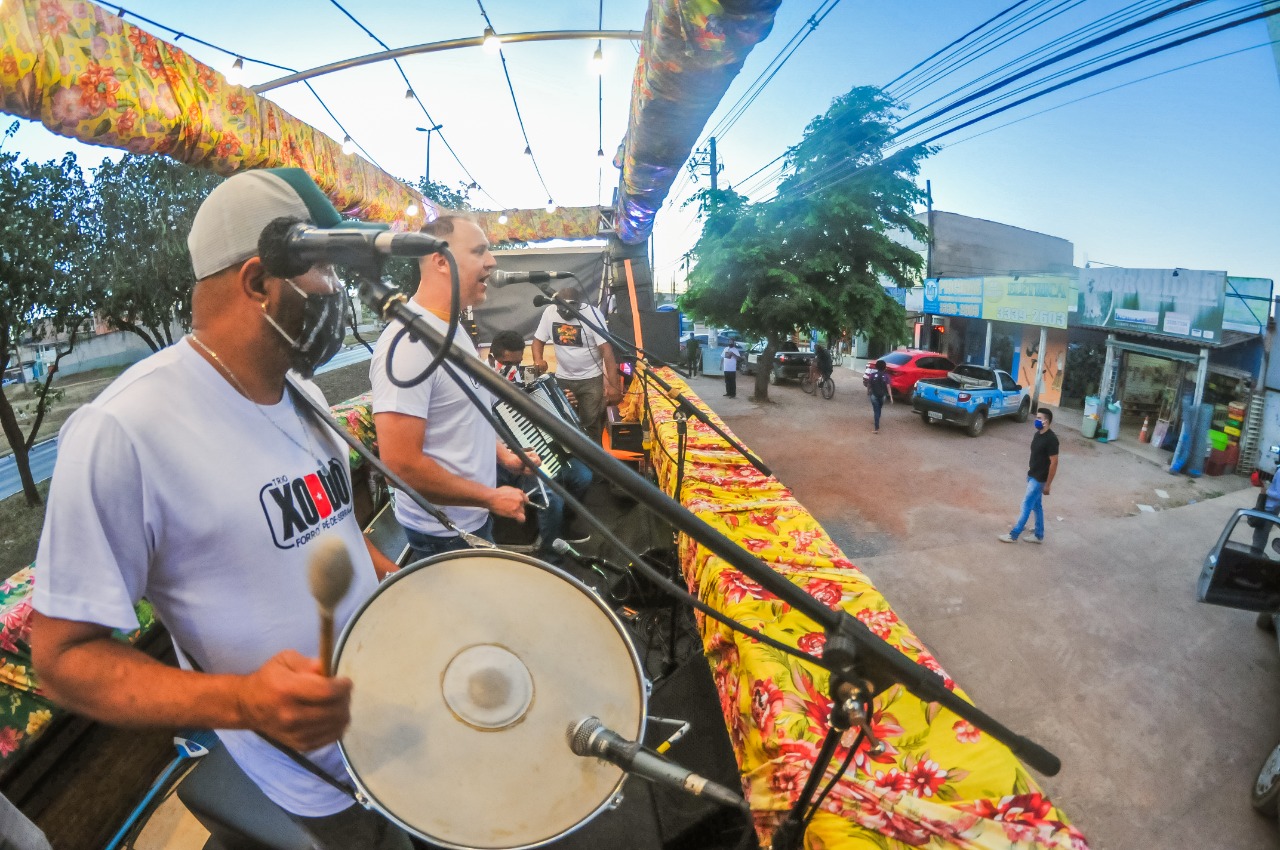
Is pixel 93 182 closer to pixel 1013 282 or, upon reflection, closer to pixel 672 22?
pixel 672 22

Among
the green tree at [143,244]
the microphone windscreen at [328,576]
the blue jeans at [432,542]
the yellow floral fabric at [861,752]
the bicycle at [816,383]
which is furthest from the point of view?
the bicycle at [816,383]

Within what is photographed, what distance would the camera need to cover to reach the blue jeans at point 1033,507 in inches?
288

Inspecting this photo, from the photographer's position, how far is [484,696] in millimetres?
1176

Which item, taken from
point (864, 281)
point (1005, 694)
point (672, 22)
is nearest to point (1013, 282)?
point (864, 281)

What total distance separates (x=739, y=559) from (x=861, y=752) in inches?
44.9

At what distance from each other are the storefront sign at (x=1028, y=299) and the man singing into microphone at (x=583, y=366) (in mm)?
14273

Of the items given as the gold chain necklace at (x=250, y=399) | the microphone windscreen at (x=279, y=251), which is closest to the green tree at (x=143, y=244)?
the gold chain necklace at (x=250, y=399)

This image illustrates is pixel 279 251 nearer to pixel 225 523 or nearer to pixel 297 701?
pixel 225 523

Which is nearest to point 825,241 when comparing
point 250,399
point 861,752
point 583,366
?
point 583,366

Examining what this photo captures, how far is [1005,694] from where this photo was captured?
14.7ft

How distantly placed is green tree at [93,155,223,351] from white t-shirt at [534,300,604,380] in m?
3.29

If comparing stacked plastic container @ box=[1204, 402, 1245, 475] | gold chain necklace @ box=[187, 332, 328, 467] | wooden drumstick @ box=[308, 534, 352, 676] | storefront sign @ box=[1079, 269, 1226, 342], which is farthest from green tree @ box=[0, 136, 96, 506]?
storefront sign @ box=[1079, 269, 1226, 342]

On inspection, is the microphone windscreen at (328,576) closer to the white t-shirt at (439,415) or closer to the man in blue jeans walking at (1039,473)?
the white t-shirt at (439,415)

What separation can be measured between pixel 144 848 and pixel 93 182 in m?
4.87
